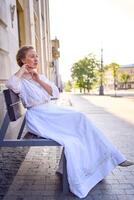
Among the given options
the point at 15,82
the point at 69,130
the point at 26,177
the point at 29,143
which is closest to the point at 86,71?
the point at 26,177

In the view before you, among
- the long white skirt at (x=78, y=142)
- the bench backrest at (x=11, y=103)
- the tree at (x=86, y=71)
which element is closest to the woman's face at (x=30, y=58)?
the bench backrest at (x=11, y=103)

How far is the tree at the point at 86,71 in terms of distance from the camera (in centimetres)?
6156

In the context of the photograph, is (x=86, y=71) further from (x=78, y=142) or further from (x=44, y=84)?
(x=78, y=142)

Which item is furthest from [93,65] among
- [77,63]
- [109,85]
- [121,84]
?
[109,85]

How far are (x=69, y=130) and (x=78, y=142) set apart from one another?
19 centimetres

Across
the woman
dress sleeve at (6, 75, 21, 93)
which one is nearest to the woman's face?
the woman

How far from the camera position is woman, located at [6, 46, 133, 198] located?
3.49m

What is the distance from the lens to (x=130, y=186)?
3.86 m

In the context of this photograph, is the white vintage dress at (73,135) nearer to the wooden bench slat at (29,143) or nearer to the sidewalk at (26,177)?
the wooden bench slat at (29,143)

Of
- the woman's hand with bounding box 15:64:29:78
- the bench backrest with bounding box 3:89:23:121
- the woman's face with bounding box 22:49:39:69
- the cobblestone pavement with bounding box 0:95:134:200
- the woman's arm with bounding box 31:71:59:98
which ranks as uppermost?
the woman's face with bounding box 22:49:39:69

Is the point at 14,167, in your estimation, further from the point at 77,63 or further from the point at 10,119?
the point at 77,63

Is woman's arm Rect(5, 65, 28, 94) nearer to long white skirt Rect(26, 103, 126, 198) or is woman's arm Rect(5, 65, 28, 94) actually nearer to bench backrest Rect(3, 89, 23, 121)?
bench backrest Rect(3, 89, 23, 121)

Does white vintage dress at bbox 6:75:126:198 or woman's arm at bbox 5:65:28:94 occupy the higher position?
woman's arm at bbox 5:65:28:94

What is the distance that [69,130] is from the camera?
3645mm
